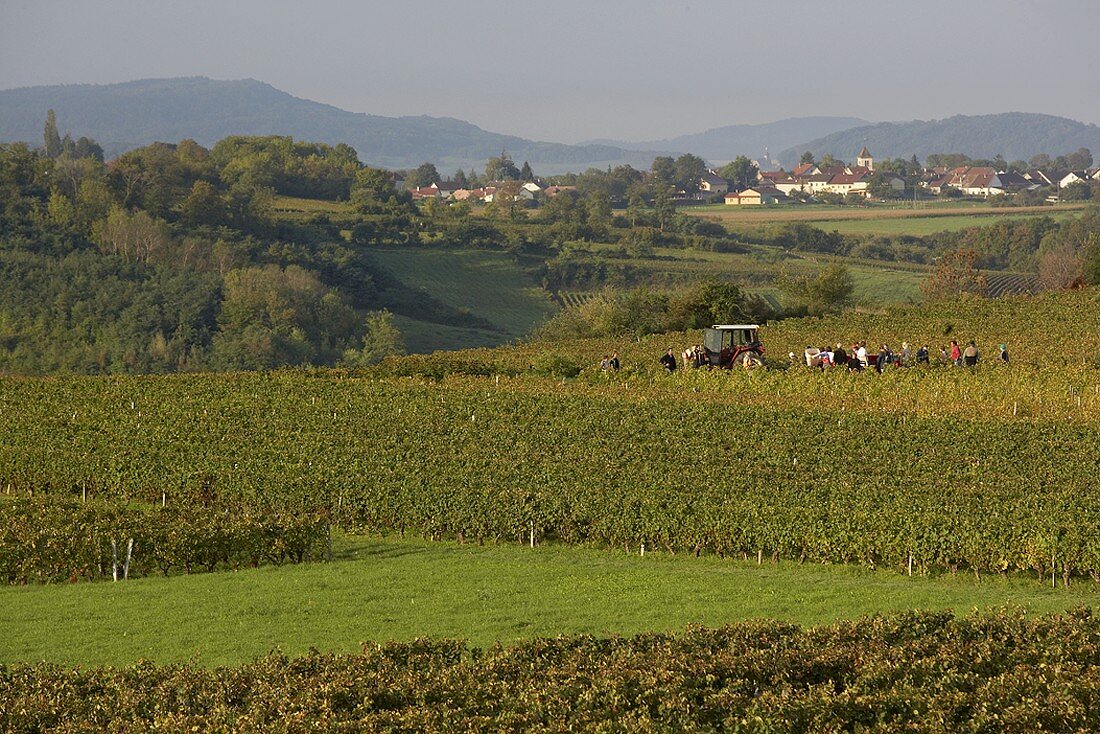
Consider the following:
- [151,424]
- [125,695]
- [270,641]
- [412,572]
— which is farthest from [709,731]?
[151,424]

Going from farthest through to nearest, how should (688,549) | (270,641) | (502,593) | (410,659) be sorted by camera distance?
(688,549) → (502,593) → (270,641) → (410,659)

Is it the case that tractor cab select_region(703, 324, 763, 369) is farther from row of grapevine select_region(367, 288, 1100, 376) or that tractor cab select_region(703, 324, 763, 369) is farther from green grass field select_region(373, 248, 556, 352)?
green grass field select_region(373, 248, 556, 352)

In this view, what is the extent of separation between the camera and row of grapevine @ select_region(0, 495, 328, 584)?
25.8 meters

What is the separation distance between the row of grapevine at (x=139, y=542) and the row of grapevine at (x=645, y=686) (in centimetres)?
899

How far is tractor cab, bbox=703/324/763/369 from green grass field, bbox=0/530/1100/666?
21.3 meters

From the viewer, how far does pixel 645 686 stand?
15227 mm

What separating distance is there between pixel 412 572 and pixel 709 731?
A: 1234 centimetres

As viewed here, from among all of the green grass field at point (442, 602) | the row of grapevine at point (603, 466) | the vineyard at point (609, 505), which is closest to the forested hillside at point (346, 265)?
the vineyard at point (609, 505)

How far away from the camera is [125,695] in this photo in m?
15.7

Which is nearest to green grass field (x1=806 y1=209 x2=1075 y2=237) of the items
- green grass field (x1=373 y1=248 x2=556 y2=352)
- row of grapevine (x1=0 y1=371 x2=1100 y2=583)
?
green grass field (x1=373 y1=248 x2=556 y2=352)

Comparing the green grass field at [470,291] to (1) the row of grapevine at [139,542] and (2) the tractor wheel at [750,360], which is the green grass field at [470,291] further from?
(1) the row of grapevine at [139,542]

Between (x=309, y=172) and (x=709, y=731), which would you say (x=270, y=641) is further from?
(x=309, y=172)

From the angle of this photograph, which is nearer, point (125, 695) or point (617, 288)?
point (125, 695)

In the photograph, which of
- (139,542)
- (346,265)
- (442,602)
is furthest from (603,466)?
(346,265)
